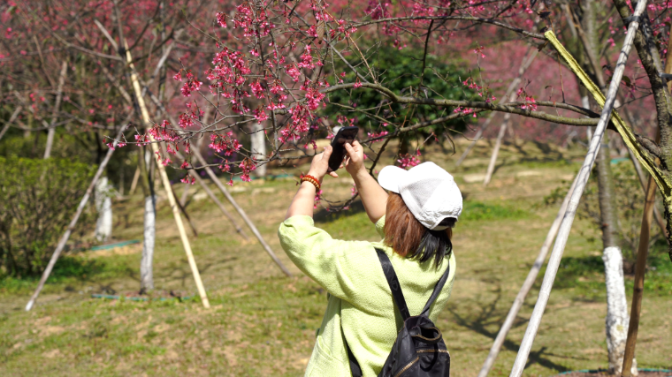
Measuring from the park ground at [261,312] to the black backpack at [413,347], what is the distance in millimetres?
1878

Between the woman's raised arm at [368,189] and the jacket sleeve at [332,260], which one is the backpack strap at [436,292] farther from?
the woman's raised arm at [368,189]

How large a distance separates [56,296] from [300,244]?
25.0 ft

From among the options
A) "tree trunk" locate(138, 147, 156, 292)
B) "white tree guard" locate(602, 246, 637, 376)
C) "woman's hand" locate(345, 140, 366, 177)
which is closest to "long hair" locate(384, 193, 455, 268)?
"woman's hand" locate(345, 140, 366, 177)

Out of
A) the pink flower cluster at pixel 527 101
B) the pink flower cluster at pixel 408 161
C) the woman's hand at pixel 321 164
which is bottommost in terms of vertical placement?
the pink flower cluster at pixel 408 161

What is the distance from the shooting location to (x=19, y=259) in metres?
9.06

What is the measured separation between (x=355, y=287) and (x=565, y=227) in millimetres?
1005

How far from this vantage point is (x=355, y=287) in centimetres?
186

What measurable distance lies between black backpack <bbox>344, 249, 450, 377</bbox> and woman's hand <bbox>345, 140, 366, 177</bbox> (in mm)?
420

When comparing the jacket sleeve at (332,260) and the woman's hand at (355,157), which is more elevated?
the woman's hand at (355,157)

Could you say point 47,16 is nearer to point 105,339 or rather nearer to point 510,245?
point 105,339

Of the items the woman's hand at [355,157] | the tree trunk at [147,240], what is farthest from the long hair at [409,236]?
the tree trunk at [147,240]

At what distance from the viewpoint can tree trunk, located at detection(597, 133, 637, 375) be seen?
178 inches

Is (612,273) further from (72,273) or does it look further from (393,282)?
(72,273)

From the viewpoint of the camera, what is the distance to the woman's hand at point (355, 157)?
2.14m
